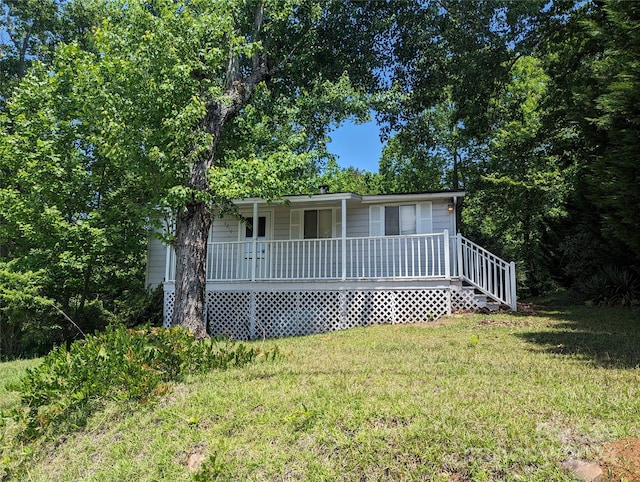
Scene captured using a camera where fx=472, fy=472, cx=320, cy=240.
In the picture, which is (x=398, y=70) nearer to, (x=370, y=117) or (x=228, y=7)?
(x=370, y=117)

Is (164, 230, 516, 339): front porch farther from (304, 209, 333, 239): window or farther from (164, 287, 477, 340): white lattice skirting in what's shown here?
(304, 209, 333, 239): window

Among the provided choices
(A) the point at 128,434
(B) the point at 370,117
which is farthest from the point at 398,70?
(A) the point at 128,434

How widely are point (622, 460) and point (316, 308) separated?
30.1ft

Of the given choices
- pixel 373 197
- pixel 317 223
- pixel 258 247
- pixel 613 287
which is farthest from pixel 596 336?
pixel 258 247

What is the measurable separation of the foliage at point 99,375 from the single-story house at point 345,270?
19.0 ft

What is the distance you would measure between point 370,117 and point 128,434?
11.9m

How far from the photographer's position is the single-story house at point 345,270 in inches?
442

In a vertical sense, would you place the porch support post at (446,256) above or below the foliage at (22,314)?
above

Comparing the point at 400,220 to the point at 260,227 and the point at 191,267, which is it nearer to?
the point at 260,227

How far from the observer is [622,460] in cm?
283

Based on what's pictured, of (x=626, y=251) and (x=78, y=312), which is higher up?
(x=626, y=251)

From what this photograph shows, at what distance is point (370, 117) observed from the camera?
46.4ft

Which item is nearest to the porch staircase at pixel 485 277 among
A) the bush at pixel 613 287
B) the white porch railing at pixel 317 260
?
the white porch railing at pixel 317 260

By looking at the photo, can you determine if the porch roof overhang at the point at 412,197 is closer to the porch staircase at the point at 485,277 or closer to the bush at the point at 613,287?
the porch staircase at the point at 485,277
